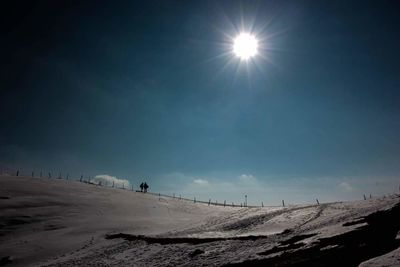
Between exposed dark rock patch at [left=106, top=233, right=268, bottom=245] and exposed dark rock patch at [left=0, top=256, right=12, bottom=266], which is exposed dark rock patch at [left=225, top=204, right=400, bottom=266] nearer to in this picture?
exposed dark rock patch at [left=106, top=233, right=268, bottom=245]

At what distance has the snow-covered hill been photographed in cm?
827

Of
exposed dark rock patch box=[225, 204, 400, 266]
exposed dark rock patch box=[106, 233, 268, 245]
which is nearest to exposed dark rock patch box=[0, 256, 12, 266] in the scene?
exposed dark rock patch box=[106, 233, 268, 245]

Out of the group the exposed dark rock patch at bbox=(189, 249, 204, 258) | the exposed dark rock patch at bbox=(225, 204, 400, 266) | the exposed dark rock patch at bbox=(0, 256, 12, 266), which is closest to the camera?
the exposed dark rock patch at bbox=(225, 204, 400, 266)

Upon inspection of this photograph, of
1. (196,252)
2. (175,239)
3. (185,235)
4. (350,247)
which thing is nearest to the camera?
(350,247)

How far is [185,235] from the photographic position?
1421 cm

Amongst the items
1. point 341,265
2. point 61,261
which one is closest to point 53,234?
point 61,261

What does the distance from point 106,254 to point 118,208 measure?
44.4 ft

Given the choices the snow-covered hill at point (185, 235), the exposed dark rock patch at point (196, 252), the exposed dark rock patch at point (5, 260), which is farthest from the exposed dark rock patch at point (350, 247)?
the exposed dark rock patch at point (5, 260)

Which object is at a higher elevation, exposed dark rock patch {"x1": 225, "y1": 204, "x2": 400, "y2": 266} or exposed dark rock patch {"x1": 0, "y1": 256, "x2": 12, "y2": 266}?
exposed dark rock patch {"x1": 225, "y1": 204, "x2": 400, "y2": 266}

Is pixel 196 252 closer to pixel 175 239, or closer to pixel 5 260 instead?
pixel 175 239

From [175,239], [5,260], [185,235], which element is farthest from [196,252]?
[5,260]

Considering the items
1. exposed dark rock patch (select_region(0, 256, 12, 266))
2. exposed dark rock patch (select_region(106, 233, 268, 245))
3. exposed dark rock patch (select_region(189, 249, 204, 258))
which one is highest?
exposed dark rock patch (select_region(106, 233, 268, 245))

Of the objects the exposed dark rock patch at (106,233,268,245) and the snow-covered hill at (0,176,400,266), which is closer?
the snow-covered hill at (0,176,400,266)

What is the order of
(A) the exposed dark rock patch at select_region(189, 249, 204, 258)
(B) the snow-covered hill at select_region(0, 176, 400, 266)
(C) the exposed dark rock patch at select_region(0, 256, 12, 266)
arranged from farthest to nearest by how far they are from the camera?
(C) the exposed dark rock patch at select_region(0, 256, 12, 266) < (A) the exposed dark rock patch at select_region(189, 249, 204, 258) < (B) the snow-covered hill at select_region(0, 176, 400, 266)
